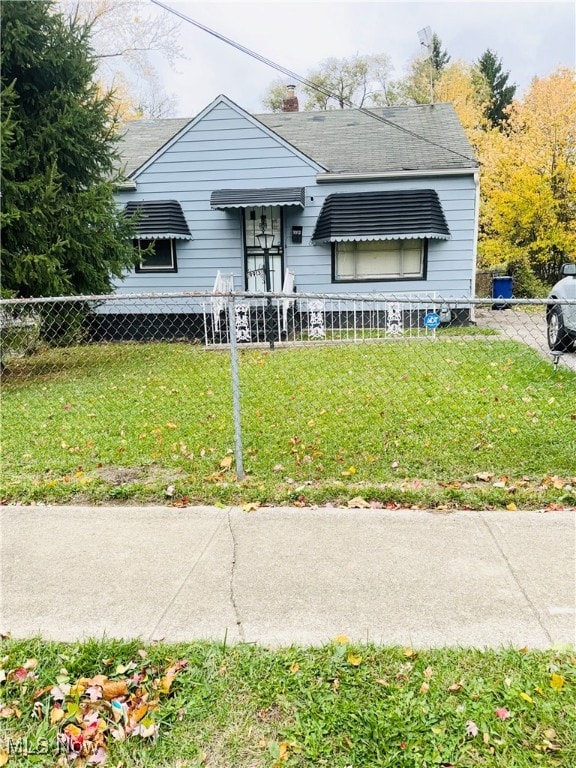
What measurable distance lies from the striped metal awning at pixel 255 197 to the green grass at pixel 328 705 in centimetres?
1060

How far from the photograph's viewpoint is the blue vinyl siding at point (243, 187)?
12.1 m

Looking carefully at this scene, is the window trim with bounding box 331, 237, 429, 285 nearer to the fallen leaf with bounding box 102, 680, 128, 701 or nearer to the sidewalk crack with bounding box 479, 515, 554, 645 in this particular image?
the sidewalk crack with bounding box 479, 515, 554, 645

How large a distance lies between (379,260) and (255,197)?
3.17 m

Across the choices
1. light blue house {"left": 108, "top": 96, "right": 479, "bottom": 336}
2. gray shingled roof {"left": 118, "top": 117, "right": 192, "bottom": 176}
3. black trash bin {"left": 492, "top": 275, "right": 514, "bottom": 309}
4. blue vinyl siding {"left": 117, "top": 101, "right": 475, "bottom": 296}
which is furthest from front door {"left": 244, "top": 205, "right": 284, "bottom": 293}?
black trash bin {"left": 492, "top": 275, "right": 514, "bottom": 309}

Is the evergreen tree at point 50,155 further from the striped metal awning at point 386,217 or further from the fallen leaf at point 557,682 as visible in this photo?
the fallen leaf at point 557,682

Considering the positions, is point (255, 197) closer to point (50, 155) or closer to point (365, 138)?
point (365, 138)

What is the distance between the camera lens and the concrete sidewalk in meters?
2.48

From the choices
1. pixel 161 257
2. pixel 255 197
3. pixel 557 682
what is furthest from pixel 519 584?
pixel 161 257

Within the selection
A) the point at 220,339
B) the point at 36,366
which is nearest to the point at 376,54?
the point at 220,339

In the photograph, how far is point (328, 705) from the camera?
2025 millimetres

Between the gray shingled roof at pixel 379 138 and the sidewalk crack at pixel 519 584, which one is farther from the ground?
the gray shingled roof at pixel 379 138

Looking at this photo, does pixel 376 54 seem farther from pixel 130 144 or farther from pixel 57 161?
pixel 57 161

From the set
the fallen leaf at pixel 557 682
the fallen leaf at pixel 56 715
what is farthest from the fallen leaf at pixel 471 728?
the fallen leaf at pixel 56 715

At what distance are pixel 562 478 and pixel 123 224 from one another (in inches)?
321
